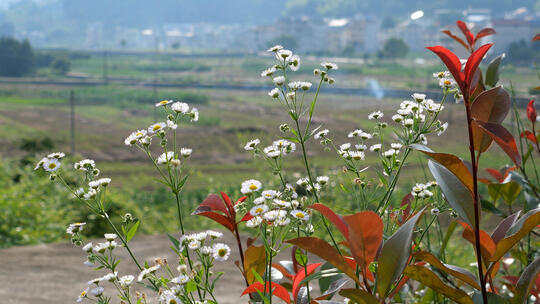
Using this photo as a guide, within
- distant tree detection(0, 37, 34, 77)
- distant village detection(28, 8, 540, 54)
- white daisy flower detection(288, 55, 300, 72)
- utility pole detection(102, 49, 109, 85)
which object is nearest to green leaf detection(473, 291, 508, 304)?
white daisy flower detection(288, 55, 300, 72)

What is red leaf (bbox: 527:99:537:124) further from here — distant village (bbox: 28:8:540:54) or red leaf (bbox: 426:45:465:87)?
distant village (bbox: 28:8:540:54)

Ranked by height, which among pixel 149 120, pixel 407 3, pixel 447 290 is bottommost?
pixel 149 120

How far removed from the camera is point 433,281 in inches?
20.4

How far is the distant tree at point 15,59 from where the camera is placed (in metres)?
32.9

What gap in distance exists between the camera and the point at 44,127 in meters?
19.4

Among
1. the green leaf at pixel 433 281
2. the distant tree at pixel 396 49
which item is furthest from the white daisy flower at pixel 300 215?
the distant tree at pixel 396 49

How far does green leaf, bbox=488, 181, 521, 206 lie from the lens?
0.82 m

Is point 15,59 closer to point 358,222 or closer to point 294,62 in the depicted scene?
point 294,62

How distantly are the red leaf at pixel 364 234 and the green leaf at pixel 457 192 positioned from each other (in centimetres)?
7

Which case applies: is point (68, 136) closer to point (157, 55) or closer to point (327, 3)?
point (157, 55)

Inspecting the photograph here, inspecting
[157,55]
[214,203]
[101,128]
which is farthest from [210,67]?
[214,203]

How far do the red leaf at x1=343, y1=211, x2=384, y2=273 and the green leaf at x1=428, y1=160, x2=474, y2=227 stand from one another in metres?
0.07

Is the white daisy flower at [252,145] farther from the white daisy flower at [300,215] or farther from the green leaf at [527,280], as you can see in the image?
the green leaf at [527,280]

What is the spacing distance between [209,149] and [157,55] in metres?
33.5
